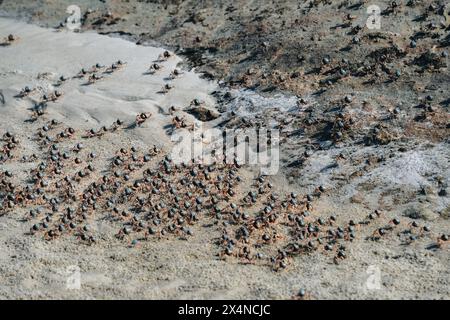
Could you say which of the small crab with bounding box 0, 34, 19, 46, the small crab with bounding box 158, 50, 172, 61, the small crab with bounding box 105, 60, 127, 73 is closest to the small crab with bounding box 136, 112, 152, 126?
the small crab with bounding box 105, 60, 127, 73

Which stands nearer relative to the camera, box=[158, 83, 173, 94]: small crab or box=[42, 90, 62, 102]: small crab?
box=[42, 90, 62, 102]: small crab

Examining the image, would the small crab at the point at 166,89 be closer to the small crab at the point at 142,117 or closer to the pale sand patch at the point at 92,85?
the pale sand patch at the point at 92,85

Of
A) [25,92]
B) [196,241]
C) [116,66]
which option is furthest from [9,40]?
[196,241]

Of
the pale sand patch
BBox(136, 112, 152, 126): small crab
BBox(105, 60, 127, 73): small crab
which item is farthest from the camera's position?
BBox(105, 60, 127, 73): small crab

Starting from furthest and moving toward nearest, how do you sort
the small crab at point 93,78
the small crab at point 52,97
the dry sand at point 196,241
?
the small crab at point 93,78, the small crab at point 52,97, the dry sand at point 196,241

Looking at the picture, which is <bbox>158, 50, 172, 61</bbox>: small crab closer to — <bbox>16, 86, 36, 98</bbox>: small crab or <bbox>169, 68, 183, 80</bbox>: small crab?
<bbox>169, 68, 183, 80</bbox>: small crab

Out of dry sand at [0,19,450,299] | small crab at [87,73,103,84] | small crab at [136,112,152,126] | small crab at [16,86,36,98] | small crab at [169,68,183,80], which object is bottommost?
dry sand at [0,19,450,299]

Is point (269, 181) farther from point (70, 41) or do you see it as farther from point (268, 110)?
point (70, 41)

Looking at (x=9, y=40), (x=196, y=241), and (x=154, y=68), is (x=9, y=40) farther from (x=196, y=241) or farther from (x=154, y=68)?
(x=196, y=241)

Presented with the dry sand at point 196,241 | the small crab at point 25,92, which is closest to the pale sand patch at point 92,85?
the dry sand at point 196,241
